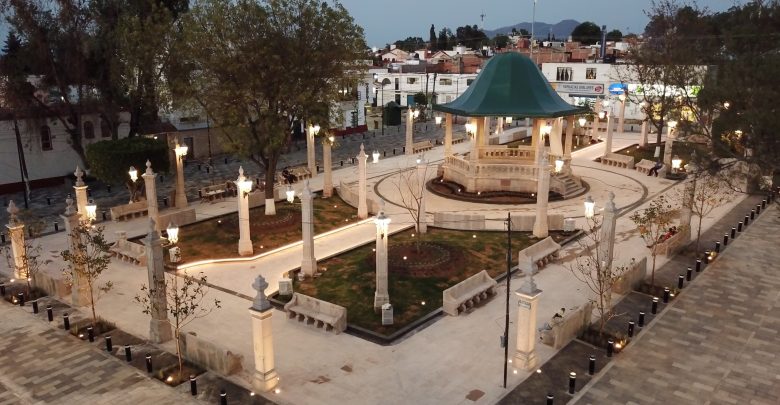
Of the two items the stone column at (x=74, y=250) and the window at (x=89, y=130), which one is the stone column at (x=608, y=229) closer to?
the stone column at (x=74, y=250)

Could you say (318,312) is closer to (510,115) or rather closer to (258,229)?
(258,229)

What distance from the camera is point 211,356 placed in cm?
1786

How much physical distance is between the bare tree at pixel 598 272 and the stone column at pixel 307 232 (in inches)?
419

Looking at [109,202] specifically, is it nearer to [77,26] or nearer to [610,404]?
[77,26]

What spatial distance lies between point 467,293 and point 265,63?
16206mm

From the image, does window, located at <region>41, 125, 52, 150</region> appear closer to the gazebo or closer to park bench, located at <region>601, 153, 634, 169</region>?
the gazebo

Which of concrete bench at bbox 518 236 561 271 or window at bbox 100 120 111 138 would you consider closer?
concrete bench at bbox 518 236 561 271

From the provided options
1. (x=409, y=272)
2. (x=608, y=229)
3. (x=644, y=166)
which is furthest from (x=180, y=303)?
(x=644, y=166)

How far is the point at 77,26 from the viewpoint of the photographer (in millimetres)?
39125

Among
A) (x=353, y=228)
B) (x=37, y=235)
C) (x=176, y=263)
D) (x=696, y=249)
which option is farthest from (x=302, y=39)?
(x=696, y=249)

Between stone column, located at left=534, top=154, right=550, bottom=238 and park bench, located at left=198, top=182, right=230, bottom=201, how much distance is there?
66.0ft

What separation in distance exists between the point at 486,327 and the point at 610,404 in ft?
17.5

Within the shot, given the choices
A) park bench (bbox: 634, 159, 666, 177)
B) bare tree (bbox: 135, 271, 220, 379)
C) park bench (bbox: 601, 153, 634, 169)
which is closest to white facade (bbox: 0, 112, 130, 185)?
bare tree (bbox: 135, 271, 220, 379)

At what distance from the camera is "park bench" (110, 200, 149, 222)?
33.8 meters
